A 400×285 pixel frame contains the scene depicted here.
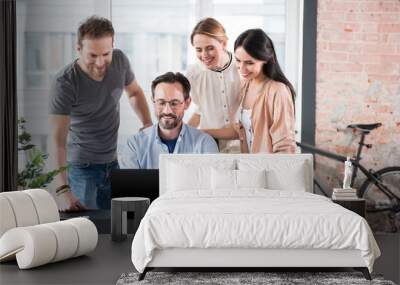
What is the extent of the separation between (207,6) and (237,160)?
186 cm

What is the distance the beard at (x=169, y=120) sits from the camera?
8.58 metres

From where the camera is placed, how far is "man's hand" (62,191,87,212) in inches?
338

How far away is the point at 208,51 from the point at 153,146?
4.21 ft

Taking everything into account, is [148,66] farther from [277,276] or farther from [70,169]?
[277,276]

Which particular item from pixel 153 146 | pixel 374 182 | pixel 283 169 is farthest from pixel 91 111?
pixel 374 182

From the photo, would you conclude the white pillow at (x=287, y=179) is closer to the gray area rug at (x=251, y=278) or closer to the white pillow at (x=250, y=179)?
the white pillow at (x=250, y=179)

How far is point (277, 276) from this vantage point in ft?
19.3

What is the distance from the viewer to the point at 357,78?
8516 millimetres

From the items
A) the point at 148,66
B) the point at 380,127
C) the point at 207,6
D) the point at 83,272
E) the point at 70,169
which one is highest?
the point at 207,6

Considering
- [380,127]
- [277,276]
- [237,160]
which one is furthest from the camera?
[380,127]

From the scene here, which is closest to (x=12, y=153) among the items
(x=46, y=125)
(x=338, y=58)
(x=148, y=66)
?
(x=46, y=125)

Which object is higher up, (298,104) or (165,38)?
(165,38)

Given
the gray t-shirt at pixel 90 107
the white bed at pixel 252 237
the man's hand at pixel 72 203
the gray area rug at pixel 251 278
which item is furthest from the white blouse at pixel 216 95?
the gray area rug at pixel 251 278

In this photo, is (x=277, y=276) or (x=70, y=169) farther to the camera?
(x=70, y=169)
